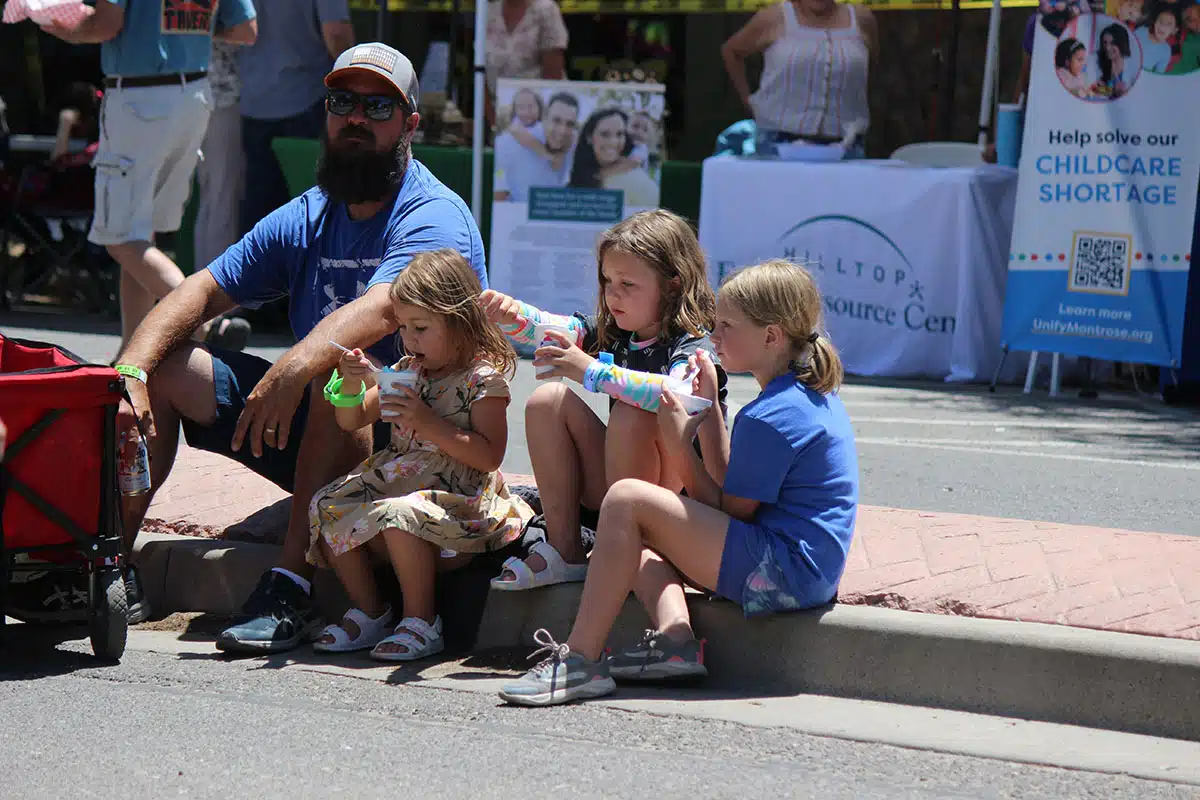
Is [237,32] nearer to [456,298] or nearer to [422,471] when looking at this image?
[456,298]

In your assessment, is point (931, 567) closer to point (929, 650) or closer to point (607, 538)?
point (929, 650)

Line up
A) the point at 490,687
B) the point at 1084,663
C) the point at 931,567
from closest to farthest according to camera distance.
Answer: the point at 1084,663
the point at 490,687
the point at 931,567

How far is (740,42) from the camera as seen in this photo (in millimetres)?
9828

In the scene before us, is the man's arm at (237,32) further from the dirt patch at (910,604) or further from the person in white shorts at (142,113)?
the dirt patch at (910,604)

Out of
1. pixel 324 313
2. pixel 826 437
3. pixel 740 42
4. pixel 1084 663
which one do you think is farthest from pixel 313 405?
pixel 740 42

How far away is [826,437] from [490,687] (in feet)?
3.27

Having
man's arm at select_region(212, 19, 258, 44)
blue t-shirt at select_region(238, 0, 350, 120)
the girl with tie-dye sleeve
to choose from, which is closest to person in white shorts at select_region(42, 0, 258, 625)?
man's arm at select_region(212, 19, 258, 44)

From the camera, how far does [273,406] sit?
13.7 feet

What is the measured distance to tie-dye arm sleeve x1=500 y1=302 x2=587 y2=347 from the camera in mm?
4281

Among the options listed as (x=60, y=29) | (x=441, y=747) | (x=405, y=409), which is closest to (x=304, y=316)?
(x=405, y=409)

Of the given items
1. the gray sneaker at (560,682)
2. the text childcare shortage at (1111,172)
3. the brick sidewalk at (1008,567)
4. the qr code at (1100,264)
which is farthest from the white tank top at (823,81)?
the gray sneaker at (560,682)

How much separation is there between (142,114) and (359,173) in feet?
9.51

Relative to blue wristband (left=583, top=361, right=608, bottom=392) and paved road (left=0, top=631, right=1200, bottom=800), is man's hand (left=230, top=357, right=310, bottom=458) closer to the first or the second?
paved road (left=0, top=631, right=1200, bottom=800)

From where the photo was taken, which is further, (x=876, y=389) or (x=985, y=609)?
(x=876, y=389)
